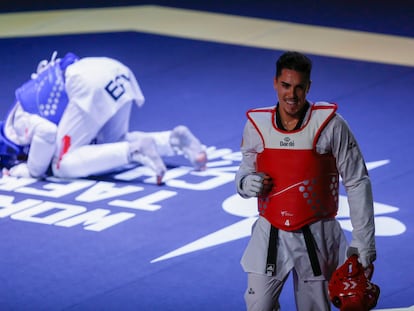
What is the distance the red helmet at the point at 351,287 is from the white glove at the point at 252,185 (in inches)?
19.7

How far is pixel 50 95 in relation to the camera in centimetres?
902

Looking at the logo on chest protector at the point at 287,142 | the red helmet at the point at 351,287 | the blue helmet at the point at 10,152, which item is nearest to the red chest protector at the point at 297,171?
the logo on chest protector at the point at 287,142

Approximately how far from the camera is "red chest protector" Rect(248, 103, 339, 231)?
519 cm

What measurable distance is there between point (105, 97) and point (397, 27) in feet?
16.8

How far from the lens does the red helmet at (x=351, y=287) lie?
5.01m

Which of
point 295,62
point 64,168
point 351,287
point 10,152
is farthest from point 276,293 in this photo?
point 10,152

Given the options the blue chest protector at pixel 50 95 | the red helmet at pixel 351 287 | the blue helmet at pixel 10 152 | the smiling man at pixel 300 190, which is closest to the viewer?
the red helmet at pixel 351 287

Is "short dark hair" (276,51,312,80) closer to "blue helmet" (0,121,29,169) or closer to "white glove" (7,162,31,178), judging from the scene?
"white glove" (7,162,31,178)

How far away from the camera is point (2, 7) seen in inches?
569

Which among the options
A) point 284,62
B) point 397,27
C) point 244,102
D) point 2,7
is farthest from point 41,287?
point 2,7

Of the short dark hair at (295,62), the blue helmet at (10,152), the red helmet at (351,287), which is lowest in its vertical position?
the red helmet at (351,287)

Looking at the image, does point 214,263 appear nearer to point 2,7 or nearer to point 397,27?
point 397,27

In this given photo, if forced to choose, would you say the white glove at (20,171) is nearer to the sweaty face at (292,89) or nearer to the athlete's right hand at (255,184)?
the athlete's right hand at (255,184)

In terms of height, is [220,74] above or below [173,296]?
above
